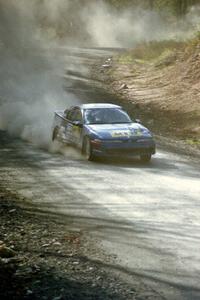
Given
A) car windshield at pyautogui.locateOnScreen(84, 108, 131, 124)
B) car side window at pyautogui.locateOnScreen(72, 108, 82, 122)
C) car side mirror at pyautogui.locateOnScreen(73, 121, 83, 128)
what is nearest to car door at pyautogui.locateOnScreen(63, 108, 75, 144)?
car side window at pyautogui.locateOnScreen(72, 108, 82, 122)

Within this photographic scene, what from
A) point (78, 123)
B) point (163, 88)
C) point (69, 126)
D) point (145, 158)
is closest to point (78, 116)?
point (69, 126)

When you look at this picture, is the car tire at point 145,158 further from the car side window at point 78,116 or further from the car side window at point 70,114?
the car side window at point 70,114

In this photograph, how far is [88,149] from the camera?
57.8 feet

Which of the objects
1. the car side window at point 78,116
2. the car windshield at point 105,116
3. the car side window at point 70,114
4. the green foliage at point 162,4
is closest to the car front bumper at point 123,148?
the car windshield at point 105,116

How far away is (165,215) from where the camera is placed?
11305mm

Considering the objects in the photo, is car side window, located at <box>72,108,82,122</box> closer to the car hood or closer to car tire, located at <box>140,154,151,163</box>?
the car hood

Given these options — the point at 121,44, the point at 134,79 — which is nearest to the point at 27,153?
the point at 134,79

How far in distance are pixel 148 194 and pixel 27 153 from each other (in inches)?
288

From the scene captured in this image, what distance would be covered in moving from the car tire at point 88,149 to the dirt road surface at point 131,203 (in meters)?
0.21

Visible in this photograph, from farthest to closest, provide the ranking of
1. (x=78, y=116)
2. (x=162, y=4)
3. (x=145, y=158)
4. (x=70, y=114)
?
(x=162, y=4)
(x=70, y=114)
(x=78, y=116)
(x=145, y=158)

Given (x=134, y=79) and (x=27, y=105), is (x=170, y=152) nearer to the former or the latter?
(x=27, y=105)

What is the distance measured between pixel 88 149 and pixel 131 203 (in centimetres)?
538

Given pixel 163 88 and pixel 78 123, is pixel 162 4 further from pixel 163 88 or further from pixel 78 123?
pixel 78 123

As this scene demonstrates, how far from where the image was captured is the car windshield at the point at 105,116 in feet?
60.3
